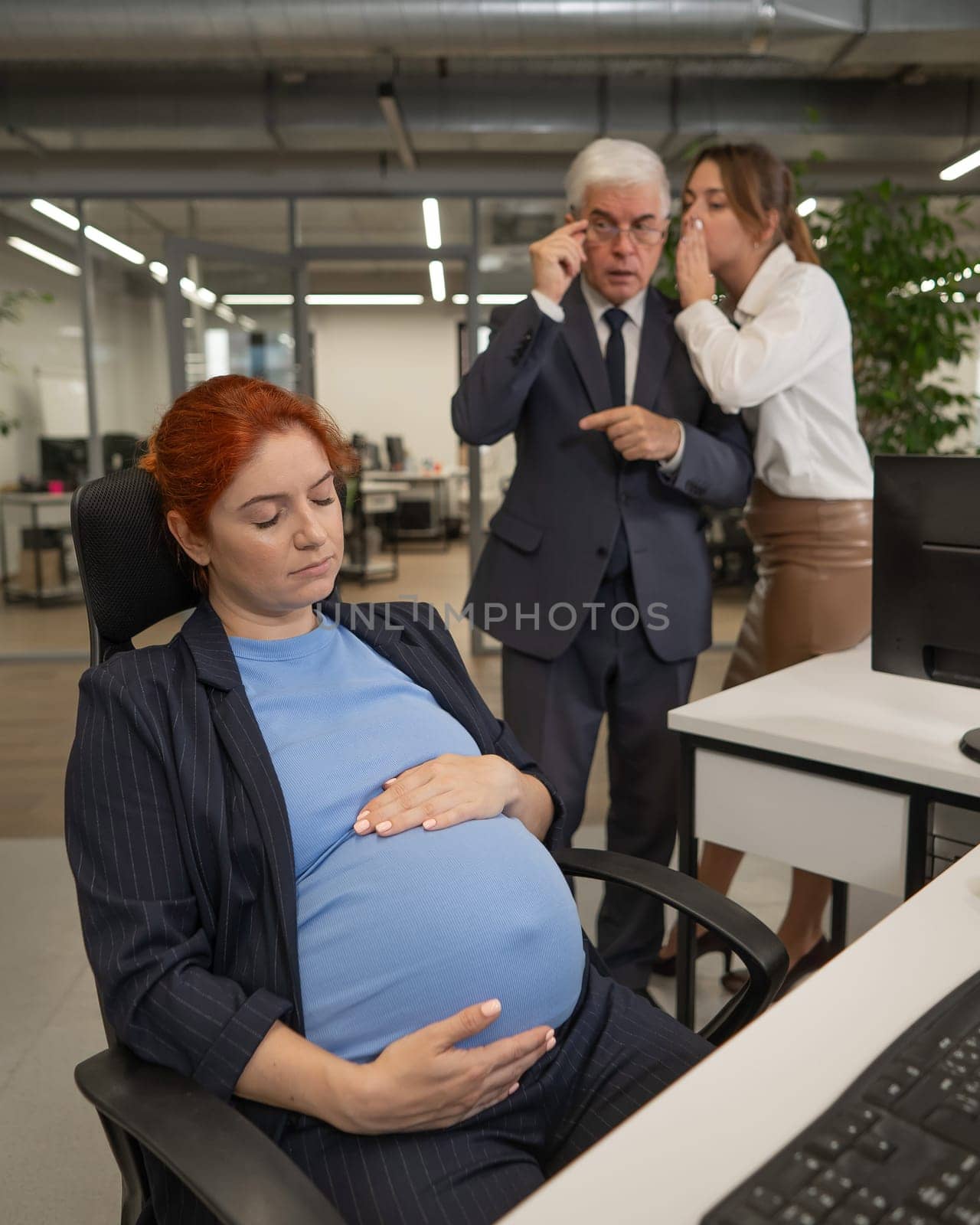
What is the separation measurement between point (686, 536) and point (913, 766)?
0.81 m

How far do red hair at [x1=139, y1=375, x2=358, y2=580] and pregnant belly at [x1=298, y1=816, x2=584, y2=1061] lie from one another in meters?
0.45

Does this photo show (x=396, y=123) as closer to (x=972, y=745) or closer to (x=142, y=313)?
(x=142, y=313)

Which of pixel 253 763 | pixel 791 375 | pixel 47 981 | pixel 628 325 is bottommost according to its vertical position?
pixel 47 981

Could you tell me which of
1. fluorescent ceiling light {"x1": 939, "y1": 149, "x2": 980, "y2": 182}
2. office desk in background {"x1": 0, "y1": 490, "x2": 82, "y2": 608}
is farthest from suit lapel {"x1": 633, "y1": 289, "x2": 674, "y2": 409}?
office desk in background {"x1": 0, "y1": 490, "x2": 82, "y2": 608}

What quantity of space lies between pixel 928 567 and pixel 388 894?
89 cm

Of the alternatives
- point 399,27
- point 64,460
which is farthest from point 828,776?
point 64,460

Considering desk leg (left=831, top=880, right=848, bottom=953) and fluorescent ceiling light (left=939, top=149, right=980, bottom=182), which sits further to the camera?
fluorescent ceiling light (left=939, top=149, right=980, bottom=182)

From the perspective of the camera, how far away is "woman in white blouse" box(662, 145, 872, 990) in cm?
198

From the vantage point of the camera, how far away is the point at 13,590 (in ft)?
25.1

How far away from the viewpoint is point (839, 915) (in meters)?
2.29

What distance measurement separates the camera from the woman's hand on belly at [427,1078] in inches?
37.8

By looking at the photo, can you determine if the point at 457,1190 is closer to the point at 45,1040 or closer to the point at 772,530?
the point at 772,530

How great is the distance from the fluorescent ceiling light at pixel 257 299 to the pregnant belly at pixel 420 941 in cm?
549

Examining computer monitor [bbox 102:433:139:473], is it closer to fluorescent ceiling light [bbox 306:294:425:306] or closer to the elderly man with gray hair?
the elderly man with gray hair
